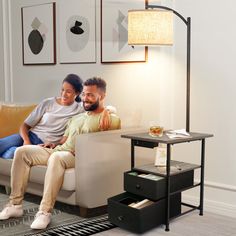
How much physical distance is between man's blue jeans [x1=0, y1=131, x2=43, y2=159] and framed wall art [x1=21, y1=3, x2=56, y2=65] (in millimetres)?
1033

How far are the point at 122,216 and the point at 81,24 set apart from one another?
6.54 feet

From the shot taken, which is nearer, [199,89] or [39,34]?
[199,89]

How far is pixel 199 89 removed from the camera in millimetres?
3404

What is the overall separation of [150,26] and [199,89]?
2.21 feet

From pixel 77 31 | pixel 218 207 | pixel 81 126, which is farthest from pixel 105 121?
pixel 77 31

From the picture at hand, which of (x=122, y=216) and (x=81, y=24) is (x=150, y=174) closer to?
(x=122, y=216)

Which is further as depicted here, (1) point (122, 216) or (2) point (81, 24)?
(2) point (81, 24)

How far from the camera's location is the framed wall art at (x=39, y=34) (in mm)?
4441

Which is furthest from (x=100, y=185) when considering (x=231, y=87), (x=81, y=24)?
(x=81, y=24)

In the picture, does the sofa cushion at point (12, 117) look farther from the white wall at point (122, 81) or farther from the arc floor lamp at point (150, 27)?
the arc floor lamp at point (150, 27)

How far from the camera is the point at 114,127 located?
338cm

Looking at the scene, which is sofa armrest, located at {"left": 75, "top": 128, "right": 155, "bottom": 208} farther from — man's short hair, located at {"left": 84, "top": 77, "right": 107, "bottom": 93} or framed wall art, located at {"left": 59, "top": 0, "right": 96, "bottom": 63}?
framed wall art, located at {"left": 59, "top": 0, "right": 96, "bottom": 63}

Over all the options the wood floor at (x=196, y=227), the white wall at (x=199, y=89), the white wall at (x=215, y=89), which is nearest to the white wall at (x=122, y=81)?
the white wall at (x=199, y=89)

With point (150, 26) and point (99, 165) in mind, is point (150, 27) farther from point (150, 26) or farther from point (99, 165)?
point (99, 165)
